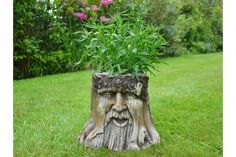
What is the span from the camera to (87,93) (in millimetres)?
4027

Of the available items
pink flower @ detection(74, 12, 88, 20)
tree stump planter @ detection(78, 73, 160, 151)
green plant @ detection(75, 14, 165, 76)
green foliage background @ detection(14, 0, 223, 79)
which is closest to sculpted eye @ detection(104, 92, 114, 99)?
tree stump planter @ detection(78, 73, 160, 151)

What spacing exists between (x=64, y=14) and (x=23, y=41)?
85cm

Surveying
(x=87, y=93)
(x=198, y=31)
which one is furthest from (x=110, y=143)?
(x=198, y=31)

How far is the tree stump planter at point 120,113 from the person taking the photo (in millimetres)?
2332

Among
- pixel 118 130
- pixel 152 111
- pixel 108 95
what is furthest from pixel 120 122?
pixel 152 111

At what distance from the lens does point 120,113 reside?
92.6 inches

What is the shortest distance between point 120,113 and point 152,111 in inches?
39.8

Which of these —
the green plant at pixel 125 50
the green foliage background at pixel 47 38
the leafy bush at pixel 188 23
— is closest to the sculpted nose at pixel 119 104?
the green plant at pixel 125 50

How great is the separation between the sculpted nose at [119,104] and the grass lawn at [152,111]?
0.88 ft

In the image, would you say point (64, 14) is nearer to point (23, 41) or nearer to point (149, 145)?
point (23, 41)

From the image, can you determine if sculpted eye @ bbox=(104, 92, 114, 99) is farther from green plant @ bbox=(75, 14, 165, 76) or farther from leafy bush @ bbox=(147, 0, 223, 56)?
leafy bush @ bbox=(147, 0, 223, 56)

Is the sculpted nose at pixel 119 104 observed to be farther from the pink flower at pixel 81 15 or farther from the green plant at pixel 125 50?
the pink flower at pixel 81 15

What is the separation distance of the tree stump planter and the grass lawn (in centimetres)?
7
